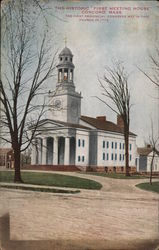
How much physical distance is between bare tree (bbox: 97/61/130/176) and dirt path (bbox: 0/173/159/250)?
1.54 feet

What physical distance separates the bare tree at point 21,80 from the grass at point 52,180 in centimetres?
11

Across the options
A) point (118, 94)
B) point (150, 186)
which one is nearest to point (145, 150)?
point (150, 186)

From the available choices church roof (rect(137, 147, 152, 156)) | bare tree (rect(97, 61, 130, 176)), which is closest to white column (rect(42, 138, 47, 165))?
bare tree (rect(97, 61, 130, 176))

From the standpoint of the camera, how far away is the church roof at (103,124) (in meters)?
4.52

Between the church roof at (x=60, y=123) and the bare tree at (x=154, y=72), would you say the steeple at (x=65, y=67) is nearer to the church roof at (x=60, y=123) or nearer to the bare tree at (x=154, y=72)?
the church roof at (x=60, y=123)

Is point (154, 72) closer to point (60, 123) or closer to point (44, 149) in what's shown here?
point (60, 123)

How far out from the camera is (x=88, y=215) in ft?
13.9

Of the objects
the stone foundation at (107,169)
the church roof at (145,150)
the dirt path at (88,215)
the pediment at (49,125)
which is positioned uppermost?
the pediment at (49,125)

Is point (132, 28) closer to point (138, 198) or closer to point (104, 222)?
point (138, 198)

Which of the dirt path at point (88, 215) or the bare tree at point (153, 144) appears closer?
the dirt path at point (88, 215)

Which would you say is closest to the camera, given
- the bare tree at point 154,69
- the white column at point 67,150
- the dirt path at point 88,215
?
the dirt path at point 88,215

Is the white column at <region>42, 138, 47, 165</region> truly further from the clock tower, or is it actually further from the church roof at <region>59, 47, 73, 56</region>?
the church roof at <region>59, 47, 73, 56</region>

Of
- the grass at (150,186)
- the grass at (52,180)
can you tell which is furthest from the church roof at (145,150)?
the grass at (52,180)

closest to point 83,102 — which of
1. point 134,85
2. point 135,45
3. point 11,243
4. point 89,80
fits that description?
point 89,80
